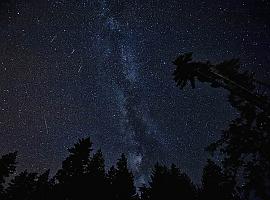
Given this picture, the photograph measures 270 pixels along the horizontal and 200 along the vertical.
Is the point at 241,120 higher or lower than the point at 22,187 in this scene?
lower

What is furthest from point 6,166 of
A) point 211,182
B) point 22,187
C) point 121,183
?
point 211,182

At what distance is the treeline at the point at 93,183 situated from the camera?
24.8 meters

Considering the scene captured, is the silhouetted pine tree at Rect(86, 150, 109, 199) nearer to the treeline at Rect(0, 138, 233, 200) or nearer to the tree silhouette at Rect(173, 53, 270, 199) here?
Answer: the treeline at Rect(0, 138, 233, 200)

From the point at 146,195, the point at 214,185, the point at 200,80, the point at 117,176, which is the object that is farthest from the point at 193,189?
the point at 200,80

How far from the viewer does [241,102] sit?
1025cm

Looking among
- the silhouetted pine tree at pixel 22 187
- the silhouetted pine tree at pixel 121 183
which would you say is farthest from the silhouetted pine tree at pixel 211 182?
the silhouetted pine tree at pixel 22 187

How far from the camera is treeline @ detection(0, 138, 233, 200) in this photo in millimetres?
24797

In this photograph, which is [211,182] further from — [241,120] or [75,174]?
[241,120]

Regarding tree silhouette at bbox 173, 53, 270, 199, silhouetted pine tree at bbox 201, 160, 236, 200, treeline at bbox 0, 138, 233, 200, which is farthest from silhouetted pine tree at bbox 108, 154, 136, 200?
tree silhouette at bbox 173, 53, 270, 199

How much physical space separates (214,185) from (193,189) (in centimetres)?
436

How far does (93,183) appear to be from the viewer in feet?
83.6

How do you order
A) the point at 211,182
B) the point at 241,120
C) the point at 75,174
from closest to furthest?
the point at 241,120
the point at 75,174
the point at 211,182

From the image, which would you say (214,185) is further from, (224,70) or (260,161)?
(224,70)

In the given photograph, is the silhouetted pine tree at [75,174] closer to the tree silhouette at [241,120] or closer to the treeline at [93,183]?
the treeline at [93,183]
